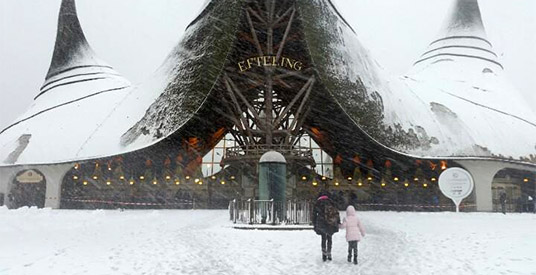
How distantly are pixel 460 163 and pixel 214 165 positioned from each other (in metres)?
17.6

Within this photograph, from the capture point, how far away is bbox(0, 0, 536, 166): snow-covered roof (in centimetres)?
2336

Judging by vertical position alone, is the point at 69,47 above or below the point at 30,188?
above

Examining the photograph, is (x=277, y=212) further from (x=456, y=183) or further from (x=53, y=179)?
(x=53, y=179)

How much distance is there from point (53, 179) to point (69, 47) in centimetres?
1725

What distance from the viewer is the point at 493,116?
3356 centimetres

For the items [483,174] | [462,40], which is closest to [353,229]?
[483,174]

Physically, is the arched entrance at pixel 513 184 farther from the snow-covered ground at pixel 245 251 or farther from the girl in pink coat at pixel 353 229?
the girl in pink coat at pixel 353 229

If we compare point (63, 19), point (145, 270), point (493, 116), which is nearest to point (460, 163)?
point (493, 116)

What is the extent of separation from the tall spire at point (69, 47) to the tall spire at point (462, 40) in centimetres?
3162

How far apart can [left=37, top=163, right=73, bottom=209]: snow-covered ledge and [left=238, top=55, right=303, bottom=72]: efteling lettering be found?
Result: 1473 cm

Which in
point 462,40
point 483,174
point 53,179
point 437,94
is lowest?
point 53,179

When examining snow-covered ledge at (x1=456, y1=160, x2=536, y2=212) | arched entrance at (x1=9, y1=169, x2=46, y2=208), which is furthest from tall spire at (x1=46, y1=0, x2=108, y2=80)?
snow-covered ledge at (x1=456, y1=160, x2=536, y2=212)

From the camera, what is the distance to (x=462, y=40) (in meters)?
43.6

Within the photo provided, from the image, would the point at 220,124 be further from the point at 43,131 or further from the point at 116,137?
the point at 43,131
